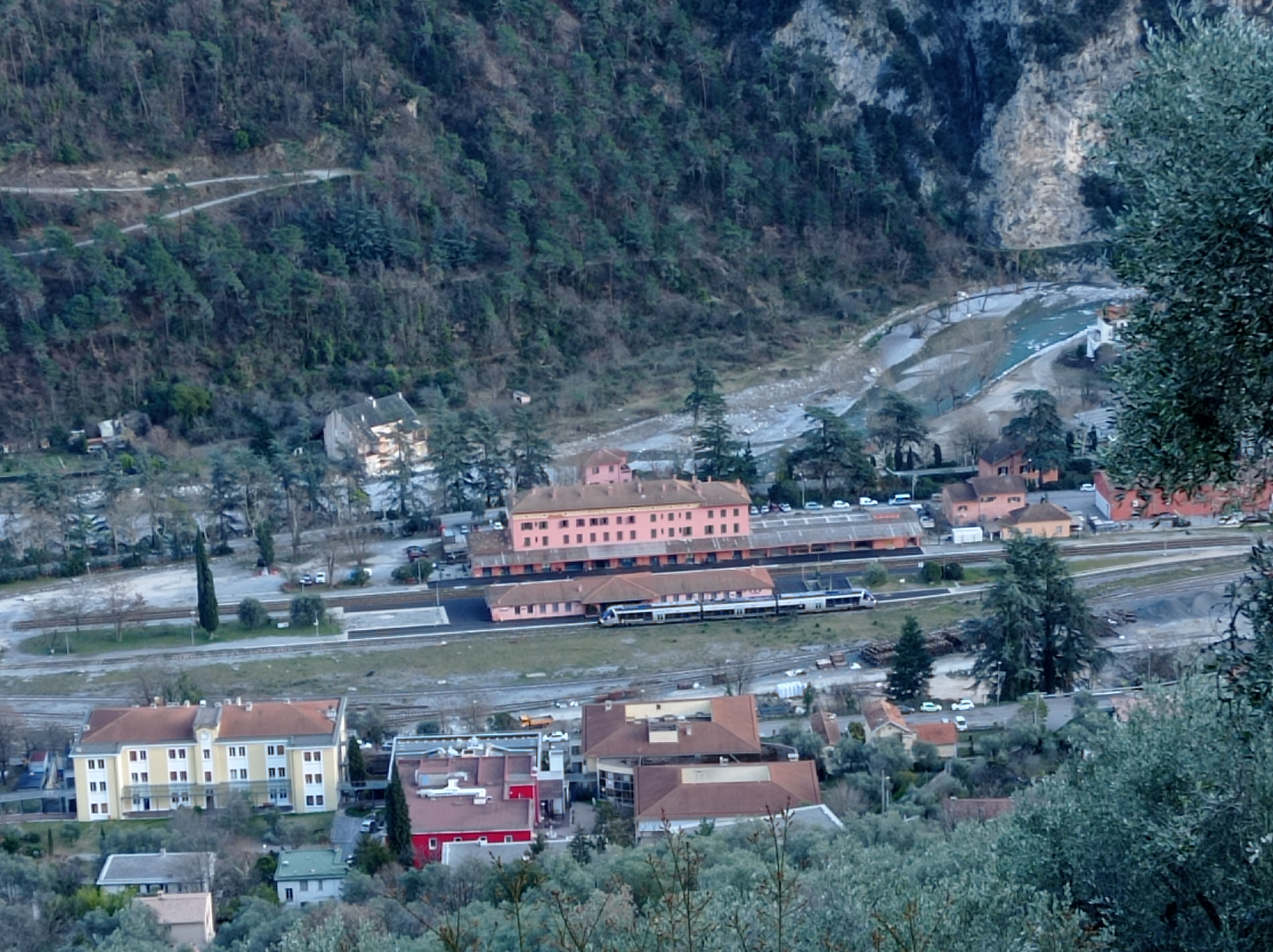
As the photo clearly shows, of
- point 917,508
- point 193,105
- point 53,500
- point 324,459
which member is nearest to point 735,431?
point 917,508

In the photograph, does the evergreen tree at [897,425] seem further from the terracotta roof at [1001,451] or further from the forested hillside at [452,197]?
the forested hillside at [452,197]

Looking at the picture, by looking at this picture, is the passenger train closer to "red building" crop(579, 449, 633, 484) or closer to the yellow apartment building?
"red building" crop(579, 449, 633, 484)

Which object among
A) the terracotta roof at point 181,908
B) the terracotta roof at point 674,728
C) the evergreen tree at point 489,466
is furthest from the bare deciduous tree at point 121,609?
the terracotta roof at point 181,908

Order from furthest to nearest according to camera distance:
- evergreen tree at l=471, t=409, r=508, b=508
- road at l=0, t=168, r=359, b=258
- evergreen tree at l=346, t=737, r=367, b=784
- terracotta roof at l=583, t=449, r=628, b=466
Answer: road at l=0, t=168, r=359, b=258 < evergreen tree at l=471, t=409, r=508, b=508 < terracotta roof at l=583, t=449, r=628, b=466 < evergreen tree at l=346, t=737, r=367, b=784

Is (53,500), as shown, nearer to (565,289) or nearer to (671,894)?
(565,289)

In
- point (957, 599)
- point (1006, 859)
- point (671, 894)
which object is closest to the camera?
point (671, 894)

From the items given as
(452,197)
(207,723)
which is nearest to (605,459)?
(207,723)

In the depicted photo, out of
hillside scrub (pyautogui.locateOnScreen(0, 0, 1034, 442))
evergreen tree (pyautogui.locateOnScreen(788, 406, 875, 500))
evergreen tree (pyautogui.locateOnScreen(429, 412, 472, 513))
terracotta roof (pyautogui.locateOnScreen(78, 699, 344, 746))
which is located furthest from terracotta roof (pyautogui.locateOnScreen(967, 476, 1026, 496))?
terracotta roof (pyautogui.locateOnScreen(78, 699, 344, 746))
